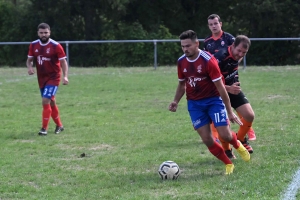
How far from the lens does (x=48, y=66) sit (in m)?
9.83

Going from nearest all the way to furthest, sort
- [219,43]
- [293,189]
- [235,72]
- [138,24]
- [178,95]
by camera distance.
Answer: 1. [293,189]
2. [178,95]
3. [235,72]
4. [219,43]
5. [138,24]

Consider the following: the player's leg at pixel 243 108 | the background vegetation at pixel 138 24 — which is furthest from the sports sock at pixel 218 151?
the background vegetation at pixel 138 24

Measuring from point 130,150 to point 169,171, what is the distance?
183 cm

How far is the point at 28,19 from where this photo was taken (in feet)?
111

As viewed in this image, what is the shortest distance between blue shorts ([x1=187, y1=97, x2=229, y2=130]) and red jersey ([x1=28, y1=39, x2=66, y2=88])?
3796mm

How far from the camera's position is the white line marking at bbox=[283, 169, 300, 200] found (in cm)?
543

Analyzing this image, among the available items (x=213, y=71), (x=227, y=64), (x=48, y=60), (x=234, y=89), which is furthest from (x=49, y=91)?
(x=213, y=71)

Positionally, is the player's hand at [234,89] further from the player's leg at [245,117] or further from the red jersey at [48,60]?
the red jersey at [48,60]

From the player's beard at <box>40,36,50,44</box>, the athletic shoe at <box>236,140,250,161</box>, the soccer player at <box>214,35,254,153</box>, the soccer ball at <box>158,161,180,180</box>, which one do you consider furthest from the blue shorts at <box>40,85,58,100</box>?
Answer: the athletic shoe at <box>236,140,250,161</box>

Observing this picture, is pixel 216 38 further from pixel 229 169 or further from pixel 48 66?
pixel 48 66

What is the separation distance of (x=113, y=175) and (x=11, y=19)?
29205 millimetres

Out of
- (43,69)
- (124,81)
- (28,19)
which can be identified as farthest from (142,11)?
(43,69)

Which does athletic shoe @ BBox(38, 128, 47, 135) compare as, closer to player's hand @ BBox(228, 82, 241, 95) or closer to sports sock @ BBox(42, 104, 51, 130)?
sports sock @ BBox(42, 104, 51, 130)

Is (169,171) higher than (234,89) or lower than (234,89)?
lower
